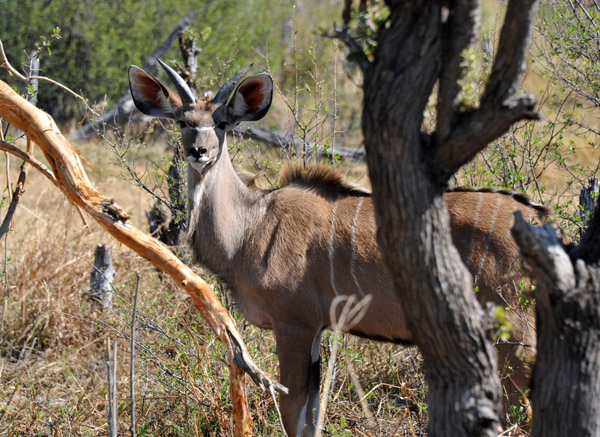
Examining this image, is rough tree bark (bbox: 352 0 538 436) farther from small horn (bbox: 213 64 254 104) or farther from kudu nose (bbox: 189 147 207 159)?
small horn (bbox: 213 64 254 104)

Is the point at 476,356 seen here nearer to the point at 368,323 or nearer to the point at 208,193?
the point at 368,323

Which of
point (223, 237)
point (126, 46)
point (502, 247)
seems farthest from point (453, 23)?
point (126, 46)

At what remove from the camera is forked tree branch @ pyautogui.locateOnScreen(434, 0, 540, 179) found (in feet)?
5.43

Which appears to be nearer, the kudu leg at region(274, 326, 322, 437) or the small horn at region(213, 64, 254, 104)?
the kudu leg at region(274, 326, 322, 437)

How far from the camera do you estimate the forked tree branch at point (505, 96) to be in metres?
1.66

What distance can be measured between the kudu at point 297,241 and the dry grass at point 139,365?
30 centimetres

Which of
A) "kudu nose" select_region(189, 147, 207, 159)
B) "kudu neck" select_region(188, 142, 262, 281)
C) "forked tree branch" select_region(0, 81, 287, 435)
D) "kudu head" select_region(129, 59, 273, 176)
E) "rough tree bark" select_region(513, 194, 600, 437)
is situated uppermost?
"kudu head" select_region(129, 59, 273, 176)

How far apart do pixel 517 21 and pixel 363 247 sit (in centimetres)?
178

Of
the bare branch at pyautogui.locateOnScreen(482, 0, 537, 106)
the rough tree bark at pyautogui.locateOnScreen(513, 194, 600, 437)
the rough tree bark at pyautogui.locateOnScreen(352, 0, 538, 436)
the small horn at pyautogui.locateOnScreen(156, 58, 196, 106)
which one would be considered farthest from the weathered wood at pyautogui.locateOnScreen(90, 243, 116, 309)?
the bare branch at pyautogui.locateOnScreen(482, 0, 537, 106)

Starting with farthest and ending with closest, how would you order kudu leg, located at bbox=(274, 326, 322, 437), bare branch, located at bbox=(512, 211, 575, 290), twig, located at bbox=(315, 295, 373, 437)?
kudu leg, located at bbox=(274, 326, 322, 437) → twig, located at bbox=(315, 295, 373, 437) → bare branch, located at bbox=(512, 211, 575, 290)

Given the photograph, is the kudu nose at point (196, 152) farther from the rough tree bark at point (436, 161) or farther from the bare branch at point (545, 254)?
the bare branch at point (545, 254)

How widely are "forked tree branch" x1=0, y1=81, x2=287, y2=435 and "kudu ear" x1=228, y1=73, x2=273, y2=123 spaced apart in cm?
118

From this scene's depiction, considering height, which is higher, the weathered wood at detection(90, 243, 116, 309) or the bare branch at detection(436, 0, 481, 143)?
the weathered wood at detection(90, 243, 116, 309)

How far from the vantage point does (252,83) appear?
377cm
